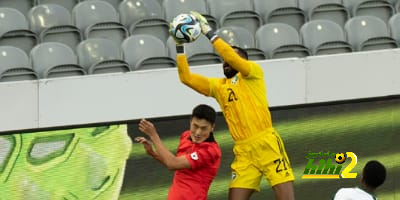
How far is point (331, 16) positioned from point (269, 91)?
83.9 inches

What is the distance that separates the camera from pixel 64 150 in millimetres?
10328

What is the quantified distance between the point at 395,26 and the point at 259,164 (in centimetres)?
414

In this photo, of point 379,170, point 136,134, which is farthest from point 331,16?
point 379,170

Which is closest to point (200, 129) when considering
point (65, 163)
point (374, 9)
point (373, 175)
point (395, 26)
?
point (373, 175)

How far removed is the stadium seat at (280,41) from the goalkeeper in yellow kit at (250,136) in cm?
298

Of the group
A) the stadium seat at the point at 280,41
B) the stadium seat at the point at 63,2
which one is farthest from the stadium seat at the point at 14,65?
the stadium seat at the point at 280,41

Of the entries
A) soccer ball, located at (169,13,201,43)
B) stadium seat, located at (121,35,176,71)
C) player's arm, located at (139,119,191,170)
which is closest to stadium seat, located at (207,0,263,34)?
stadium seat, located at (121,35,176,71)

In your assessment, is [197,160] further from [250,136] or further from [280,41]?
[280,41]

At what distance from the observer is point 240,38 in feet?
40.5

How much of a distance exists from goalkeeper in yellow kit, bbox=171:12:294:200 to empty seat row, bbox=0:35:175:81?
2.69 metres

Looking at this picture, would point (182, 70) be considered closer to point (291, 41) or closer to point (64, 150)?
point (64, 150)

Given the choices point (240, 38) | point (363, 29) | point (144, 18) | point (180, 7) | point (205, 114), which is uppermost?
point (180, 7)

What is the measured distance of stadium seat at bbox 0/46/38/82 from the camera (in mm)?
11664

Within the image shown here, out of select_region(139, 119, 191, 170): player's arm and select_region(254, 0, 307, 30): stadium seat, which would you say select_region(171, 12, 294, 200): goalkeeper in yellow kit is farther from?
select_region(254, 0, 307, 30): stadium seat
